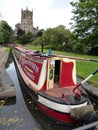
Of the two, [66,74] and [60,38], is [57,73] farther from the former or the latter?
[60,38]

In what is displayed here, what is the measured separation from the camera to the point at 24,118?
5508 mm

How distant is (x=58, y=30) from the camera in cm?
3709

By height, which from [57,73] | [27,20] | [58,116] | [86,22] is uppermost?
[27,20]

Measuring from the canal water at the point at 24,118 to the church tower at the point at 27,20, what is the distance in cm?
9337

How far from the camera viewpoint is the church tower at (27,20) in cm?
9650

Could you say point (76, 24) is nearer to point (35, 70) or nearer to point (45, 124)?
point (35, 70)

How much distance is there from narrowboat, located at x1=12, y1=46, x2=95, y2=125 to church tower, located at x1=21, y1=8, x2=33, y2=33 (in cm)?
9302

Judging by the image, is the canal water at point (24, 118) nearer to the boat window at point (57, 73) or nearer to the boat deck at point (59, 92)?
the boat deck at point (59, 92)

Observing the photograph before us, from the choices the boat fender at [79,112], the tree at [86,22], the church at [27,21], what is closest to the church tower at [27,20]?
the church at [27,21]

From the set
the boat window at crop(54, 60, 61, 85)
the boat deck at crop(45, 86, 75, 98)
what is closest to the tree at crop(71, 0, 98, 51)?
the boat window at crop(54, 60, 61, 85)

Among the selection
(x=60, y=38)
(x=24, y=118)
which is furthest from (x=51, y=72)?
(x=60, y=38)

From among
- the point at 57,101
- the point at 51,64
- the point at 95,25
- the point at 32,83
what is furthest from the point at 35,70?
the point at 95,25

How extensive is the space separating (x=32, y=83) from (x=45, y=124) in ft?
7.08

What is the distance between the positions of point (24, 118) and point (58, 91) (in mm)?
1590
